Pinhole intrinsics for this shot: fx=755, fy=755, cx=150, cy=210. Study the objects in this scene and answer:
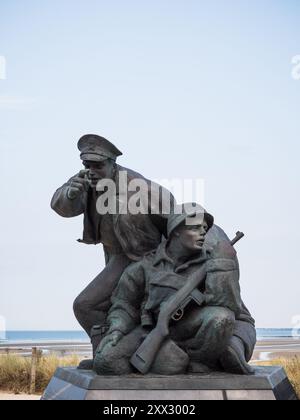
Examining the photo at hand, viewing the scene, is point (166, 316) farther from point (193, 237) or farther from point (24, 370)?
point (24, 370)

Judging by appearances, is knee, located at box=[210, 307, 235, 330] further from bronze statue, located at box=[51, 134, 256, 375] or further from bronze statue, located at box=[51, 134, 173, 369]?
bronze statue, located at box=[51, 134, 173, 369]

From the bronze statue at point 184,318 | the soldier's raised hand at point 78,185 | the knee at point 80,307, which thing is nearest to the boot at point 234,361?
the bronze statue at point 184,318

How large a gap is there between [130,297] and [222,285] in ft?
2.75

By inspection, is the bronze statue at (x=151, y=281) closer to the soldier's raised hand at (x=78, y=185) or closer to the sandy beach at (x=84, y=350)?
the soldier's raised hand at (x=78, y=185)

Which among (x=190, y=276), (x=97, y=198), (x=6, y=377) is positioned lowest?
(x=6, y=377)

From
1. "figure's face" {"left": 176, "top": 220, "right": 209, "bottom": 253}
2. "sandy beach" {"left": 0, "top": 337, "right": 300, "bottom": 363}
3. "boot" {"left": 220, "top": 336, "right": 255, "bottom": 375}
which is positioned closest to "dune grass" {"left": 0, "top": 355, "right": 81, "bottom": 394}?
"sandy beach" {"left": 0, "top": 337, "right": 300, "bottom": 363}

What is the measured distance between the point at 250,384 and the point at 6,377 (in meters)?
7.67

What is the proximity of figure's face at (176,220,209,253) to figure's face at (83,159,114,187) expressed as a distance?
3.04 feet

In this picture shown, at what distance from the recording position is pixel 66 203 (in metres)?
6.31

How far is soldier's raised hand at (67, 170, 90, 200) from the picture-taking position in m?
6.17
